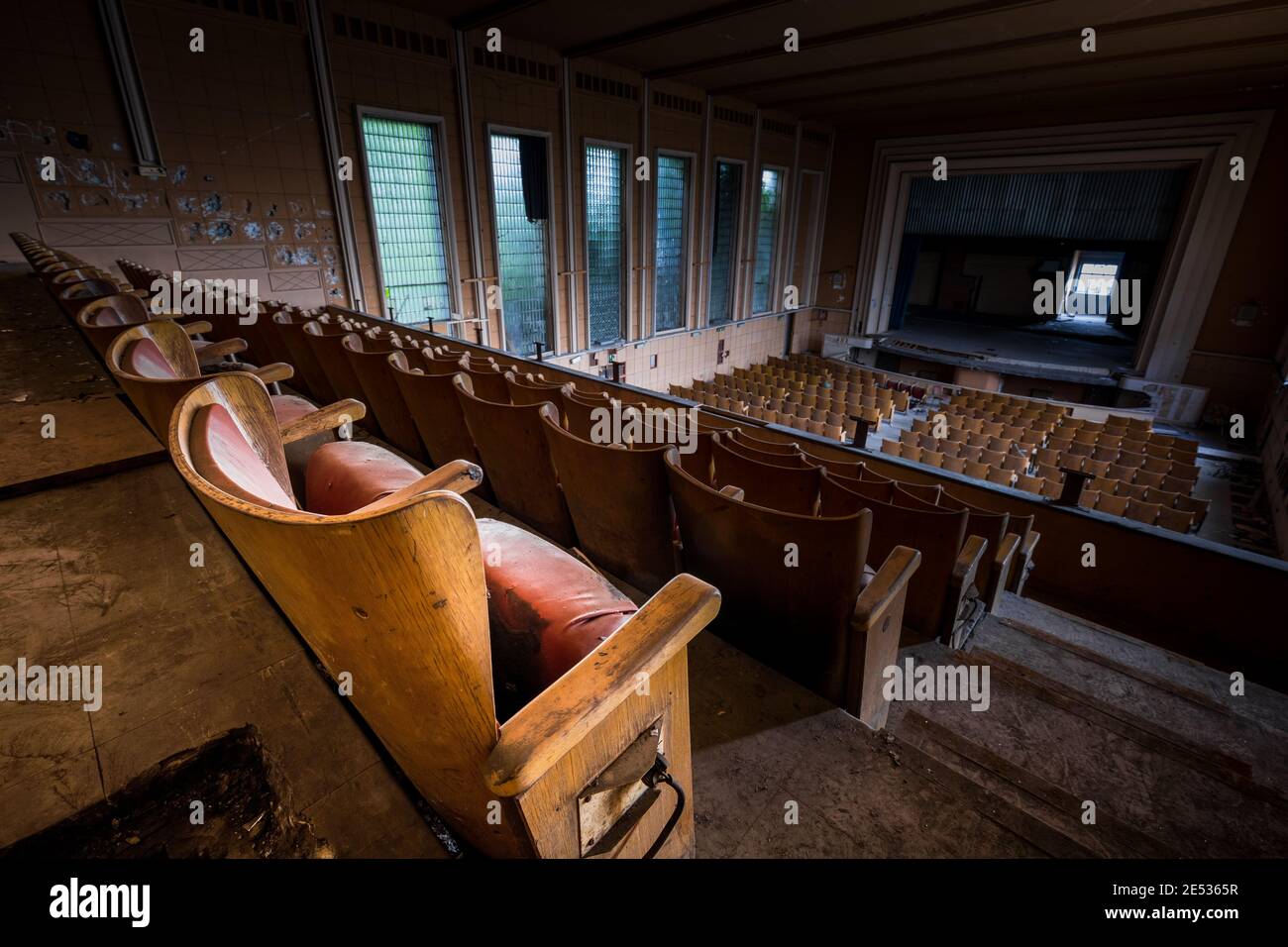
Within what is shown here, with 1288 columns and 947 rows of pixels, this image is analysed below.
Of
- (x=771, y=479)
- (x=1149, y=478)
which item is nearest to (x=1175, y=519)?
(x=1149, y=478)

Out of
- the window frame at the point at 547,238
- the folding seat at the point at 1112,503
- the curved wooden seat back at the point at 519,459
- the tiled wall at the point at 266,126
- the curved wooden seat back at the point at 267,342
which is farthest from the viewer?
the window frame at the point at 547,238

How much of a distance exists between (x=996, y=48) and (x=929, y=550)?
953cm

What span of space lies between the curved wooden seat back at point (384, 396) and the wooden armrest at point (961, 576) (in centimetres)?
218

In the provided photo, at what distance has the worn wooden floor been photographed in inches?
28.7

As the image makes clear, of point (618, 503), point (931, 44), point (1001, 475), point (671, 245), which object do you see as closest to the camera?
point (618, 503)

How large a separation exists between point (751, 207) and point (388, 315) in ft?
27.6

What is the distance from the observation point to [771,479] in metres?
2.06

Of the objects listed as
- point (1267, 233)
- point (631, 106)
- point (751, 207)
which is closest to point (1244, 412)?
point (1267, 233)

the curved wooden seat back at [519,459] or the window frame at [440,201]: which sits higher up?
the window frame at [440,201]

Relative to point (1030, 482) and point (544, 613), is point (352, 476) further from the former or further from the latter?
point (1030, 482)

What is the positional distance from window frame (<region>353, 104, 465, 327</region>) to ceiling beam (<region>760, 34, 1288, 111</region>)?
755cm

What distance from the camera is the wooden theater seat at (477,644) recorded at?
435 millimetres

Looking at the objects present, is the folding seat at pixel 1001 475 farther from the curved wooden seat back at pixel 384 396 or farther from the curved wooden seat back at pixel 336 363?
the curved wooden seat back at pixel 336 363

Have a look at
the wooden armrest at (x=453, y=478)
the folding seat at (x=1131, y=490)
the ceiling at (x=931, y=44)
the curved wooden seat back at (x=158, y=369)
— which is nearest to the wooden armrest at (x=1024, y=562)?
the wooden armrest at (x=453, y=478)
